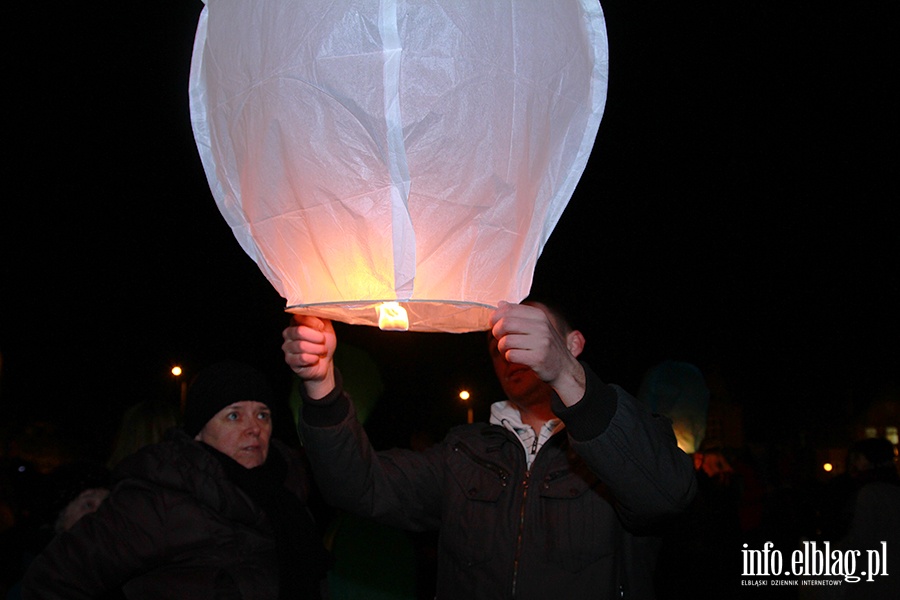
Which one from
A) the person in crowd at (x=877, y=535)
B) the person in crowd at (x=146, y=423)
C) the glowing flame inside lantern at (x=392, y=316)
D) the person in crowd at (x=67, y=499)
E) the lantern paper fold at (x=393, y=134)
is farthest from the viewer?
the person in crowd at (x=146, y=423)

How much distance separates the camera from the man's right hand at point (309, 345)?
1771 millimetres

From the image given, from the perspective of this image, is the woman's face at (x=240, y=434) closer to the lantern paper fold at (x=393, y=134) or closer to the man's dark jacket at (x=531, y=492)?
the man's dark jacket at (x=531, y=492)

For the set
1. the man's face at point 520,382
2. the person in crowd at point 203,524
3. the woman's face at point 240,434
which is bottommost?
the person in crowd at point 203,524

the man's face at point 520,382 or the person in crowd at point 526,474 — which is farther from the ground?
the man's face at point 520,382

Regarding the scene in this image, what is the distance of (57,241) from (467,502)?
10.6 meters

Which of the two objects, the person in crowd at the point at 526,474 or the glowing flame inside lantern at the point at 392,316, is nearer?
the glowing flame inside lantern at the point at 392,316

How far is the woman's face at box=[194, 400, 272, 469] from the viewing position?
109 inches

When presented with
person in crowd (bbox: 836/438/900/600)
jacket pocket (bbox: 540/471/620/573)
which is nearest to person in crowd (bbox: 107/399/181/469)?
jacket pocket (bbox: 540/471/620/573)

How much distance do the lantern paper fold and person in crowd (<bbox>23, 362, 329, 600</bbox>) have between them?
1356 millimetres

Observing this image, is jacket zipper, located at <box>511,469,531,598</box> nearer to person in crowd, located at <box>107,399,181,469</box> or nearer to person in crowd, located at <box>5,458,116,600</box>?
person in crowd, located at <box>5,458,116,600</box>

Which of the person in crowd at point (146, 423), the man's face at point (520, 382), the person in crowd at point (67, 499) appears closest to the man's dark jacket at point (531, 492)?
the man's face at point (520, 382)

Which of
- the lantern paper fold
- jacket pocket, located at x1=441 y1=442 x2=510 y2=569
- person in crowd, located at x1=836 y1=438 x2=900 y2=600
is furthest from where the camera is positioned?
person in crowd, located at x1=836 y1=438 x2=900 y2=600

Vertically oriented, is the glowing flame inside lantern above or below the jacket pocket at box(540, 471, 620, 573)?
above

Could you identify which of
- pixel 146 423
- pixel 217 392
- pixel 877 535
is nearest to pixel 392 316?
pixel 217 392
